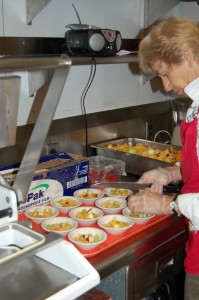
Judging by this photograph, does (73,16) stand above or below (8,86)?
above

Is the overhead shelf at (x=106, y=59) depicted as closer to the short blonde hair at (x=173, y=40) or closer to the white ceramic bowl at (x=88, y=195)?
the short blonde hair at (x=173, y=40)

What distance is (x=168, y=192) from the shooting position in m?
1.50

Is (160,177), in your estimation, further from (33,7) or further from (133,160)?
(33,7)

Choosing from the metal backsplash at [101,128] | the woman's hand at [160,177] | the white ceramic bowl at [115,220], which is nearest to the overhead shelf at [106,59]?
the metal backsplash at [101,128]

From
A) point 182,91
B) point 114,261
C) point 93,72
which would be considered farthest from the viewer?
point 93,72

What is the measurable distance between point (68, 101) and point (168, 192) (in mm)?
642

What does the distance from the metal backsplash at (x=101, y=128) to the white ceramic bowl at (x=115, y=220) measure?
18.5 inches

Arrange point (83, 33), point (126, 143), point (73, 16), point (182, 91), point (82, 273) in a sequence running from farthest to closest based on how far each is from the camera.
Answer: point (126, 143)
point (73, 16)
point (83, 33)
point (182, 91)
point (82, 273)

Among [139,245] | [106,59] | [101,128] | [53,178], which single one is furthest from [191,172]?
[101,128]

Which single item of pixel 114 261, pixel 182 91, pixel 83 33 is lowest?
pixel 114 261

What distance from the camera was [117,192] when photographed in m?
1.51

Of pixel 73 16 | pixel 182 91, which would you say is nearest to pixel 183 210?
pixel 182 91

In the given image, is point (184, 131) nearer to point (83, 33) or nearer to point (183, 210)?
point (183, 210)

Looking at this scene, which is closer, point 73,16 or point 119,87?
point 73,16
